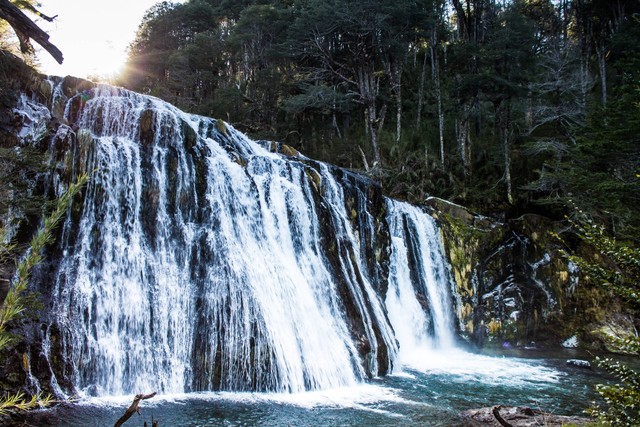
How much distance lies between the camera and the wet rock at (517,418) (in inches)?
285

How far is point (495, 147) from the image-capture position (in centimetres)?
2875

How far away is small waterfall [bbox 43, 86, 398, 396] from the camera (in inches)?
380

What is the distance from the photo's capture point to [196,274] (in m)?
11.1

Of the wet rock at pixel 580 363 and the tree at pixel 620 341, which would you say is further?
the wet rock at pixel 580 363

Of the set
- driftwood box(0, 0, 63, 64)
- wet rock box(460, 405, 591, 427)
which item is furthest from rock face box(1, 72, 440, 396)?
driftwood box(0, 0, 63, 64)

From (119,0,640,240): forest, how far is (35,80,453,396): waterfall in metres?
12.0

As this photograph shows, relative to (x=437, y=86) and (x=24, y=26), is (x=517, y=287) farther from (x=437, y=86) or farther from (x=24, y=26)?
(x=24, y=26)

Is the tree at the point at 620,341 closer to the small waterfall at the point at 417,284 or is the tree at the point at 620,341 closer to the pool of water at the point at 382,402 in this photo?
the pool of water at the point at 382,402

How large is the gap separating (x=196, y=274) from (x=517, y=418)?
24.3 feet

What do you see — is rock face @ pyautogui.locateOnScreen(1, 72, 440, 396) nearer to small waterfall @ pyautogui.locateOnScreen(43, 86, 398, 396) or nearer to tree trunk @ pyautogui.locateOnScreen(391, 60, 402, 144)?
small waterfall @ pyautogui.locateOnScreen(43, 86, 398, 396)

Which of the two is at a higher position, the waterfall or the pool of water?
the waterfall

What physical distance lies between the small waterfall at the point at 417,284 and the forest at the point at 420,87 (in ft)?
20.0

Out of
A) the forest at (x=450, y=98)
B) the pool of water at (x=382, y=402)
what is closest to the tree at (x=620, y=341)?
the pool of water at (x=382, y=402)

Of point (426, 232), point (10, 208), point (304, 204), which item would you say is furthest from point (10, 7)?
point (426, 232)
